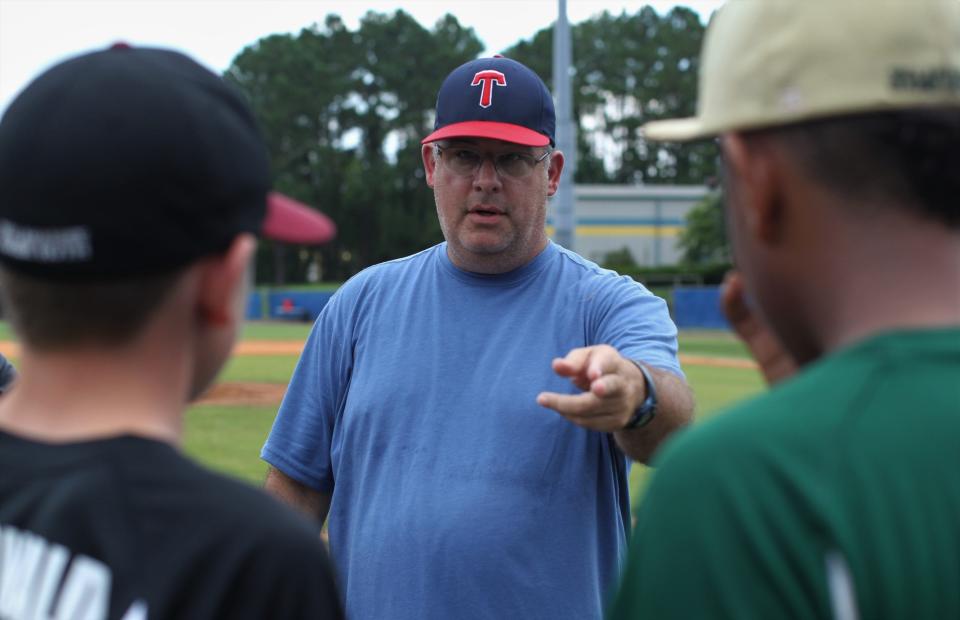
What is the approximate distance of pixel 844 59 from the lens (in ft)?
4.25

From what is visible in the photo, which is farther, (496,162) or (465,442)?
(496,162)

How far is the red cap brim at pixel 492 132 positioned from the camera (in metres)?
3.46

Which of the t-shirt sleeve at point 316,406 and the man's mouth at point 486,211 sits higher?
the man's mouth at point 486,211

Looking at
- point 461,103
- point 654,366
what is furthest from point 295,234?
point 461,103

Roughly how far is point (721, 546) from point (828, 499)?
0.44ft

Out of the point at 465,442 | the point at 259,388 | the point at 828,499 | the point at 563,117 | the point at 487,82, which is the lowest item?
the point at 259,388

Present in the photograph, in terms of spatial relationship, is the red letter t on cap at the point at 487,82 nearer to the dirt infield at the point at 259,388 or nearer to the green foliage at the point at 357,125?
the dirt infield at the point at 259,388

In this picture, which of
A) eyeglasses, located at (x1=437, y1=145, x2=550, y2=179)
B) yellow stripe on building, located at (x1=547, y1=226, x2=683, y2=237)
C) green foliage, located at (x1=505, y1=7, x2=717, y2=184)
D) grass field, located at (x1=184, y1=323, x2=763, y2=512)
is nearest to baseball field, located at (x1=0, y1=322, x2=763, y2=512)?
grass field, located at (x1=184, y1=323, x2=763, y2=512)

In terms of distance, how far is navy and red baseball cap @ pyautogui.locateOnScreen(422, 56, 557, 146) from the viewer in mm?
3502

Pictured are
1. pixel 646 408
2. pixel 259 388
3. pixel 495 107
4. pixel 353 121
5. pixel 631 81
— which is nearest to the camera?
pixel 646 408

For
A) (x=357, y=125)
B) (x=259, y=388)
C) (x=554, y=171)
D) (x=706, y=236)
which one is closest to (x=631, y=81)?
(x=357, y=125)

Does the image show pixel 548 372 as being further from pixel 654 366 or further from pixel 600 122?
pixel 600 122

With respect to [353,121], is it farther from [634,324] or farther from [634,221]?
[634,324]

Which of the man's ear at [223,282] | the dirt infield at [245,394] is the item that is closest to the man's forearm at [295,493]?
the man's ear at [223,282]
